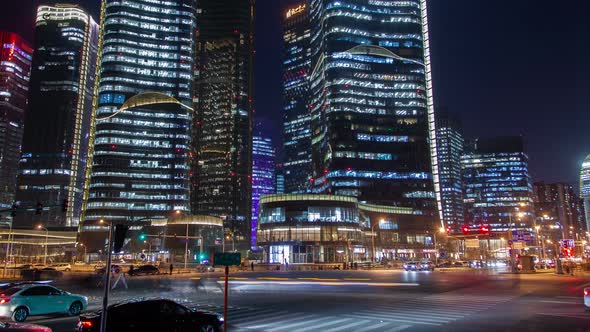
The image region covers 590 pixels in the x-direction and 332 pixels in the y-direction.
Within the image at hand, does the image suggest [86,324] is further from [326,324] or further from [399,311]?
[399,311]

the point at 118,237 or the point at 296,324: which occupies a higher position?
the point at 118,237

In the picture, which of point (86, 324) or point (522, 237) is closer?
point (86, 324)

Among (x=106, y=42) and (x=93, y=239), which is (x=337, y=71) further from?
(x=93, y=239)

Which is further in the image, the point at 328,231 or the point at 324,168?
the point at 324,168

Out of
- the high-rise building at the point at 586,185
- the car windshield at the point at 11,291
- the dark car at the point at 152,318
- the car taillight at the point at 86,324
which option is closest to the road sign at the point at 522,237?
the dark car at the point at 152,318

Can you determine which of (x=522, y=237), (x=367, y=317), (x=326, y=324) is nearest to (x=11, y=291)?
(x=326, y=324)

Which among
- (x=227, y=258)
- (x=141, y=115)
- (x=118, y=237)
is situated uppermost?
(x=141, y=115)

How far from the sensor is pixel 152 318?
46.6ft

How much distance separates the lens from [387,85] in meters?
169

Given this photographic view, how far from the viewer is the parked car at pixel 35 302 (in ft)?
63.9

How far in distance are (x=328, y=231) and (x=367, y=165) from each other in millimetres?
50439

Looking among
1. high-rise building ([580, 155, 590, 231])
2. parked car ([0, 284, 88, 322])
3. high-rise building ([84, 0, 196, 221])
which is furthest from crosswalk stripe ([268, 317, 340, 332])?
high-rise building ([580, 155, 590, 231])

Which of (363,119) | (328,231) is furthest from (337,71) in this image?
(328,231)

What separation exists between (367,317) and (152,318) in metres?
9.89
